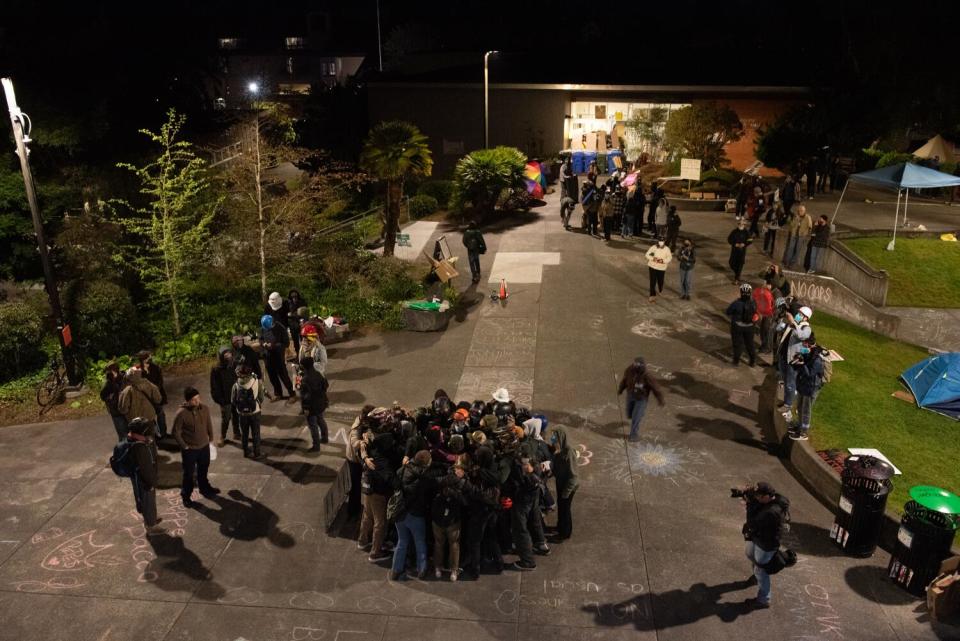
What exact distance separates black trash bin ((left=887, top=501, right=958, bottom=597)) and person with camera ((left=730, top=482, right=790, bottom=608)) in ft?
5.29

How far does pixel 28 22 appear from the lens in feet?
62.5

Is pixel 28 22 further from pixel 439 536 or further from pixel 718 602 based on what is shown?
pixel 718 602

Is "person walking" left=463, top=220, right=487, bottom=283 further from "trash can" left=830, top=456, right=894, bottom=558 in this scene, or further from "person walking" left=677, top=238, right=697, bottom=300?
"trash can" left=830, top=456, right=894, bottom=558

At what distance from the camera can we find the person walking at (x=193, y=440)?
9336mm

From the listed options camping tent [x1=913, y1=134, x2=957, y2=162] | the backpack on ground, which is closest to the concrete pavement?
the backpack on ground

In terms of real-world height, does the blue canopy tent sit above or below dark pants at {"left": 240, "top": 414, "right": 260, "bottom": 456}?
above

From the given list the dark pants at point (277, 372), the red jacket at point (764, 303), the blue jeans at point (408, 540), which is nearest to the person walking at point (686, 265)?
the red jacket at point (764, 303)

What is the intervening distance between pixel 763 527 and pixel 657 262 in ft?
32.8

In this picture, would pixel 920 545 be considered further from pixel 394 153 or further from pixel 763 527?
pixel 394 153

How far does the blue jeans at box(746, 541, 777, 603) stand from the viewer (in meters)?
7.64

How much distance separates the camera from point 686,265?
657 inches

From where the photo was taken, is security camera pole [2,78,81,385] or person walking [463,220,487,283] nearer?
security camera pole [2,78,81,385]

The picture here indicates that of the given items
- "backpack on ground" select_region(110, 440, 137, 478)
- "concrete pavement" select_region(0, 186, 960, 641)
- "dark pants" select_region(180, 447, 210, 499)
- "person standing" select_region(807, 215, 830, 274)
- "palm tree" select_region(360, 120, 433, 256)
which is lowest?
"concrete pavement" select_region(0, 186, 960, 641)

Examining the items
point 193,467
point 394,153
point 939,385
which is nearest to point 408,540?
point 193,467
